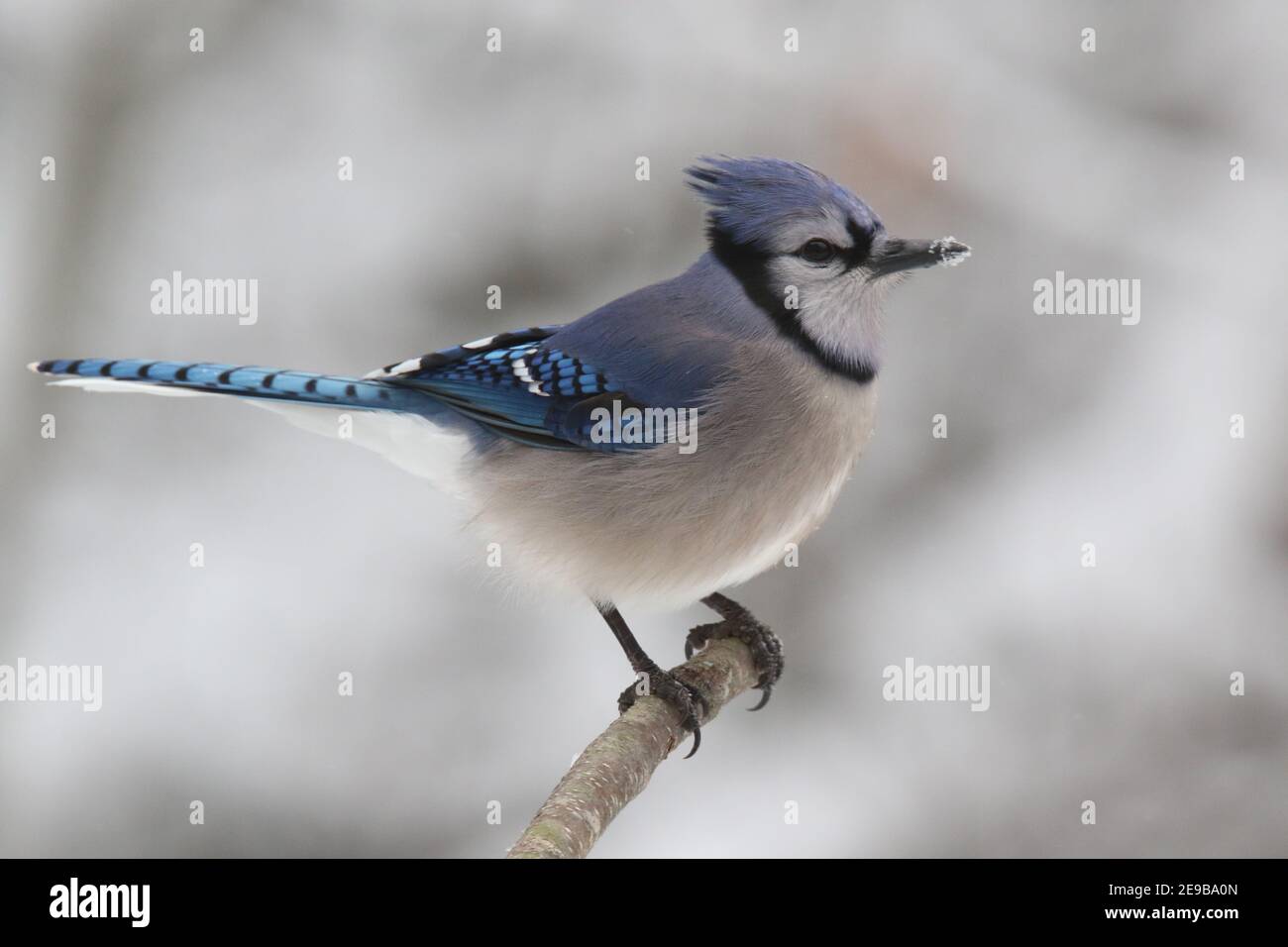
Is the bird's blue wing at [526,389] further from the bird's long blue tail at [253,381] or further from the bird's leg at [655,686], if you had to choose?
the bird's leg at [655,686]

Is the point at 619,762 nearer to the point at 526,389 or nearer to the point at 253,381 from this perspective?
the point at 526,389

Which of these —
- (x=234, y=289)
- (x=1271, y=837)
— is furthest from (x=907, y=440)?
(x=234, y=289)

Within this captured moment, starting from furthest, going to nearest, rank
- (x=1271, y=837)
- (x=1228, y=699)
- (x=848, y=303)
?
(x=1228, y=699) → (x=1271, y=837) → (x=848, y=303)

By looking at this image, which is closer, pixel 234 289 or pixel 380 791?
pixel 380 791

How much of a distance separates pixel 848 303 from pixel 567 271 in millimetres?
1584

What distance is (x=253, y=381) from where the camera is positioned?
2773mm

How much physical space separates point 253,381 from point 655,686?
39.4 inches

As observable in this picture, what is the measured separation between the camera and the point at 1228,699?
149 inches

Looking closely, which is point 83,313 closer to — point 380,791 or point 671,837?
point 380,791

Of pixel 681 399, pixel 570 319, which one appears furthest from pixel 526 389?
pixel 570 319

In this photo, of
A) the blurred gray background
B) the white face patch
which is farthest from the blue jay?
the blurred gray background

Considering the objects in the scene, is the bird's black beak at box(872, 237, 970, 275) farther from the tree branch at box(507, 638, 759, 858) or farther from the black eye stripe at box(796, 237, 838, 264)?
the tree branch at box(507, 638, 759, 858)

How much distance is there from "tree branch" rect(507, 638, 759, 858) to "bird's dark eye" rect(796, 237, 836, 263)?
0.85 meters

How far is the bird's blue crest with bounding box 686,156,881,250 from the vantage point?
2664 mm
